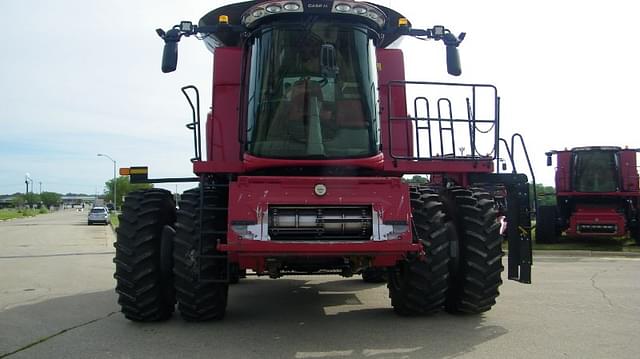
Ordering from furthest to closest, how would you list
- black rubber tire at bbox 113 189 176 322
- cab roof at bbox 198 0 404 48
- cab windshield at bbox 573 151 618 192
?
cab windshield at bbox 573 151 618 192
cab roof at bbox 198 0 404 48
black rubber tire at bbox 113 189 176 322

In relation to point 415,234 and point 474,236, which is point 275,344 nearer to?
point 415,234

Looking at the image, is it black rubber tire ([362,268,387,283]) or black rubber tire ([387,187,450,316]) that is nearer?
black rubber tire ([387,187,450,316])

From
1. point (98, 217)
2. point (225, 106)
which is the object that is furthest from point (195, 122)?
point (98, 217)

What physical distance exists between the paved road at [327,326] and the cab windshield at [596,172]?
9.72 meters

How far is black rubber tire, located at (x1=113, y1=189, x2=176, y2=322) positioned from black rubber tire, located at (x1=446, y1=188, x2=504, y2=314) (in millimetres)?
3498

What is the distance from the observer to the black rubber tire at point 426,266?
6879mm

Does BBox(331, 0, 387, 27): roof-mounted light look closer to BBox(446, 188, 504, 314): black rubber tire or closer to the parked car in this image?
BBox(446, 188, 504, 314): black rubber tire

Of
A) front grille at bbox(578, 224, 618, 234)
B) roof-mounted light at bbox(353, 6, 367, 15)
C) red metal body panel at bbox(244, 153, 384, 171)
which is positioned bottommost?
front grille at bbox(578, 224, 618, 234)

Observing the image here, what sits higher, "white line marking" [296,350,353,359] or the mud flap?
the mud flap

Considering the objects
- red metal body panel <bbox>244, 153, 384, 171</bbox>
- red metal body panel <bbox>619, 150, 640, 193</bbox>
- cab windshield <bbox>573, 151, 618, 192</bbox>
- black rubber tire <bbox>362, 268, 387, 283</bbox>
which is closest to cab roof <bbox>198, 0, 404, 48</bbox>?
red metal body panel <bbox>244, 153, 384, 171</bbox>

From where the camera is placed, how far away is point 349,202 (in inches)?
248

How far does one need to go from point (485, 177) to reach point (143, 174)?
490 cm

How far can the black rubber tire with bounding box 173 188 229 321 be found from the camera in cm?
664

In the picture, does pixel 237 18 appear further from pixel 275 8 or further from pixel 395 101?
pixel 395 101
